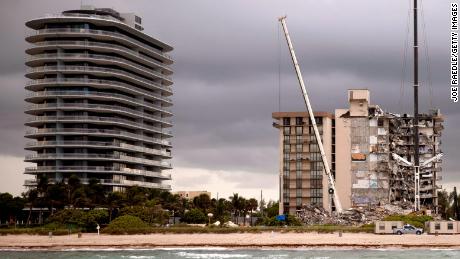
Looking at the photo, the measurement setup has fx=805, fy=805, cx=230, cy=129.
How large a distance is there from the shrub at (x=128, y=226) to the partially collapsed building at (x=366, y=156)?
6109 cm

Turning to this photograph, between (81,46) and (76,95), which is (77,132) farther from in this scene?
(81,46)

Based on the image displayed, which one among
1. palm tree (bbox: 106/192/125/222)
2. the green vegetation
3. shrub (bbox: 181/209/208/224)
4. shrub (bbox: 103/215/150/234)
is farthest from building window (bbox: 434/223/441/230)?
palm tree (bbox: 106/192/125/222)

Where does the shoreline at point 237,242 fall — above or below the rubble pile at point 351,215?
below

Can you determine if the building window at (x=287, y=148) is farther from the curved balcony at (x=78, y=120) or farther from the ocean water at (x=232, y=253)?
the ocean water at (x=232, y=253)

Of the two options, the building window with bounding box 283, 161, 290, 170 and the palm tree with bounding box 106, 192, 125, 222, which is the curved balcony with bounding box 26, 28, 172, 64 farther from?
the building window with bounding box 283, 161, 290, 170

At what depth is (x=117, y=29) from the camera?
549ft

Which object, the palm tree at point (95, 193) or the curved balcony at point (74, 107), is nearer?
the palm tree at point (95, 193)

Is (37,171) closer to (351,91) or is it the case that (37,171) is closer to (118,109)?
(118,109)

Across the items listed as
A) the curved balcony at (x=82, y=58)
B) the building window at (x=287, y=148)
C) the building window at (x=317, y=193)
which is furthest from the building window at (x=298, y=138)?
the curved balcony at (x=82, y=58)

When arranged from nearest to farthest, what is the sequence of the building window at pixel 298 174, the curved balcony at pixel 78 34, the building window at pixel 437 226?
the building window at pixel 437 226
the curved balcony at pixel 78 34
the building window at pixel 298 174

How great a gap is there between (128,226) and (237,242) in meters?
18.7

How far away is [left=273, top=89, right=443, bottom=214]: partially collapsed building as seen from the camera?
512 feet

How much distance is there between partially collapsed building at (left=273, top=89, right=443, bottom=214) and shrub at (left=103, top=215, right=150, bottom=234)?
200ft

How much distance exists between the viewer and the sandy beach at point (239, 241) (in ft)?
273
